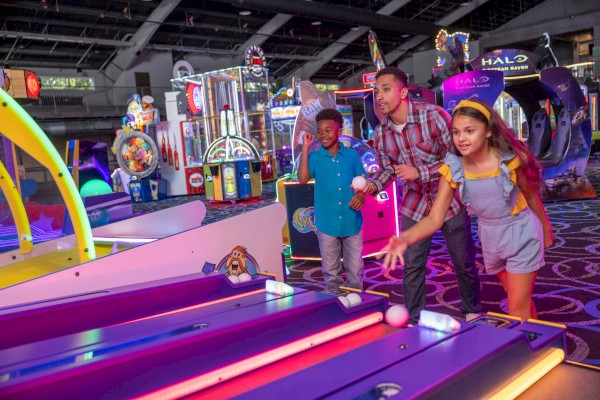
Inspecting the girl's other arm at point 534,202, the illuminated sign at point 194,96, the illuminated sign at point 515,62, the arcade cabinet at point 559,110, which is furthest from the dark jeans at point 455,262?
the illuminated sign at point 194,96

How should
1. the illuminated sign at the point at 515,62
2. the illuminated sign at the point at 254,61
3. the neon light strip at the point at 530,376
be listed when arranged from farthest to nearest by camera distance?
the illuminated sign at the point at 254,61 < the illuminated sign at the point at 515,62 < the neon light strip at the point at 530,376

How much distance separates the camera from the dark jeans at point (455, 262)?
8.96ft

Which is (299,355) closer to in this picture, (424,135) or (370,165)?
(424,135)

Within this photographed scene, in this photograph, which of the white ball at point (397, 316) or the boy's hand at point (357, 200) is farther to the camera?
the boy's hand at point (357, 200)

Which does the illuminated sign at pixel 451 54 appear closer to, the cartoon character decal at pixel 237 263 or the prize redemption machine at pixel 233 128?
the prize redemption machine at pixel 233 128

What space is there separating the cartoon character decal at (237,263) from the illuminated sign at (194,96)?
30.4 feet

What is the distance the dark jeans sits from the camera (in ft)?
8.96

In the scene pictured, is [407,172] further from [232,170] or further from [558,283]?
[232,170]

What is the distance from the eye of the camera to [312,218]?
4.79 metres

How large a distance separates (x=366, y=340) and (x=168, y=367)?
56cm

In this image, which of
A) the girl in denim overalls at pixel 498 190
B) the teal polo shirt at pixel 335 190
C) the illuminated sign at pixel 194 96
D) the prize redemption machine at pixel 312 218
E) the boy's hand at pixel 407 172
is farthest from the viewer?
the illuminated sign at pixel 194 96

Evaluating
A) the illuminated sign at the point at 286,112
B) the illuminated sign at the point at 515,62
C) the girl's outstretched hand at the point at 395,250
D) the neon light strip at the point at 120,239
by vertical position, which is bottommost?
the neon light strip at the point at 120,239

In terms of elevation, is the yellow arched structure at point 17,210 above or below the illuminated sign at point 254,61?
below

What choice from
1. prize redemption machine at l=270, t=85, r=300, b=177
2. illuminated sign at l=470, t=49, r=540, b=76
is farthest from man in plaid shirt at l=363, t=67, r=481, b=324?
prize redemption machine at l=270, t=85, r=300, b=177
